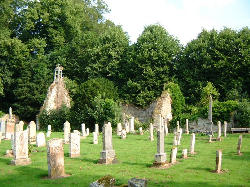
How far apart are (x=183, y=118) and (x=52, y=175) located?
71.3ft

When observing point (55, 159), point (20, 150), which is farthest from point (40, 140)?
point (55, 159)

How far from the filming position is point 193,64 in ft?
122

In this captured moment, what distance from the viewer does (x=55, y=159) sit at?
12062 millimetres

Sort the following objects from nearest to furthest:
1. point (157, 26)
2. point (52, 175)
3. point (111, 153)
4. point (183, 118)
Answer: point (52, 175) < point (111, 153) < point (183, 118) < point (157, 26)

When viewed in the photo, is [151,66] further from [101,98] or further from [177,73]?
[101,98]

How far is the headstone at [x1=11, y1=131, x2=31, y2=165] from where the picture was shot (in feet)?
46.1

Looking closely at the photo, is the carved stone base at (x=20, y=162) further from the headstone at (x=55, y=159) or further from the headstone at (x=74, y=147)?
the headstone at (x=55, y=159)

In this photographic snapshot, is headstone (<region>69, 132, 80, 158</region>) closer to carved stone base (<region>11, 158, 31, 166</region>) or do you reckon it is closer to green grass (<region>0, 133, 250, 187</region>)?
green grass (<region>0, 133, 250, 187</region>)

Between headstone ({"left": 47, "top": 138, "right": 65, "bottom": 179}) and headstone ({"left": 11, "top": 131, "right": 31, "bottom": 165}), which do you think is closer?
headstone ({"left": 47, "top": 138, "right": 65, "bottom": 179})

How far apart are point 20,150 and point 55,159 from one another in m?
2.98

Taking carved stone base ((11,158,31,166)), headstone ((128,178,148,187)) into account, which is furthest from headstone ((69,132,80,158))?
headstone ((128,178,148,187))

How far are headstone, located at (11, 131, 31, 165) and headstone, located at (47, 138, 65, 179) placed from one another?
8.69 feet

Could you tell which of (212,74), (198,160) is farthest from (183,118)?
(198,160)

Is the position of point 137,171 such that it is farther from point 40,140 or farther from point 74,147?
point 40,140
